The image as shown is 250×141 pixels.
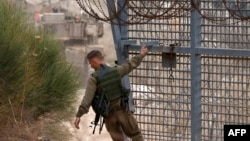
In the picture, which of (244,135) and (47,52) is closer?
(244,135)

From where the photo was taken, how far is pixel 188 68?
7.21 meters

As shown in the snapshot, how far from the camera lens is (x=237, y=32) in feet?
22.5

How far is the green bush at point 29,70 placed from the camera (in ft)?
29.2

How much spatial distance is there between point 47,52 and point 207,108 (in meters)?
3.77

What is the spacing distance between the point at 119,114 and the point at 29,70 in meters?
2.28

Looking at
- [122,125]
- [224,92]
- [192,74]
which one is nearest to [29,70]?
[122,125]

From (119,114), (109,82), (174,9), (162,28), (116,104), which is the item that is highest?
(174,9)

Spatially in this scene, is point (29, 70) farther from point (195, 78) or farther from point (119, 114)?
point (195, 78)

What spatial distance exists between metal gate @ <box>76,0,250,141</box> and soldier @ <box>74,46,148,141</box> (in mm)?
298

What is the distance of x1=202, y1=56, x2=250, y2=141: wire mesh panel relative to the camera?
22.9 feet

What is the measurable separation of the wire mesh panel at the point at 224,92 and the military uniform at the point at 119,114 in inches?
29.2

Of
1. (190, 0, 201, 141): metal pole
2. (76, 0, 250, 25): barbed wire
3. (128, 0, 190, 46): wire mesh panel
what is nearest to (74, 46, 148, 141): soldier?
(128, 0, 190, 46): wire mesh panel

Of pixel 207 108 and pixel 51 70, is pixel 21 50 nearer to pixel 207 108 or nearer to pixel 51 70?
pixel 51 70

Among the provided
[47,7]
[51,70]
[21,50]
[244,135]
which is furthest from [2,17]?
[47,7]
